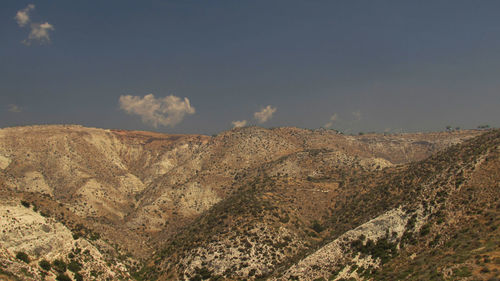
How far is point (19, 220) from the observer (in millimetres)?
58750

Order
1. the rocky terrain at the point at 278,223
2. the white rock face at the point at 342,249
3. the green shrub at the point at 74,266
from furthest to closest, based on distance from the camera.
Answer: the green shrub at the point at 74,266, the white rock face at the point at 342,249, the rocky terrain at the point at 278,223

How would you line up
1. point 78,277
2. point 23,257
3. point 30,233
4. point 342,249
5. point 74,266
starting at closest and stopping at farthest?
point 23,257, point 78,277, point 30,233, point 74,266, point 342,249

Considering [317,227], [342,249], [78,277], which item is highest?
[317,227]

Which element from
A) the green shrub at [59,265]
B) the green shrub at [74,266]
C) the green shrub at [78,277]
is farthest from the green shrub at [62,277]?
the green shrub at [74,266]

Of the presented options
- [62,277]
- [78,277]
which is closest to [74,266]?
[78,277]

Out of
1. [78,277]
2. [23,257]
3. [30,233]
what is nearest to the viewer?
[23,257]

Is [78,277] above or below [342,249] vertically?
above

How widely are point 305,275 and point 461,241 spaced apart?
2350 centimetres

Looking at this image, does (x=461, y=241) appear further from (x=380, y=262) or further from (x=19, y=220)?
(x=19, y=220)

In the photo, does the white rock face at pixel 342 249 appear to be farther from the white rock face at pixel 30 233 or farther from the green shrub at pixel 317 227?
the white rock face at pixel 30 233

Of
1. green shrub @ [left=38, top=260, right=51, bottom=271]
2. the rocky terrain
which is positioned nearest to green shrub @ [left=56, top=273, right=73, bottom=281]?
the rocky terrain

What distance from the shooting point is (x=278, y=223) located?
78875mm

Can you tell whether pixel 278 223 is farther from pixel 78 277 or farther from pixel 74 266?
pixel 74 266

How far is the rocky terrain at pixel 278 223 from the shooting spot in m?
49.1
